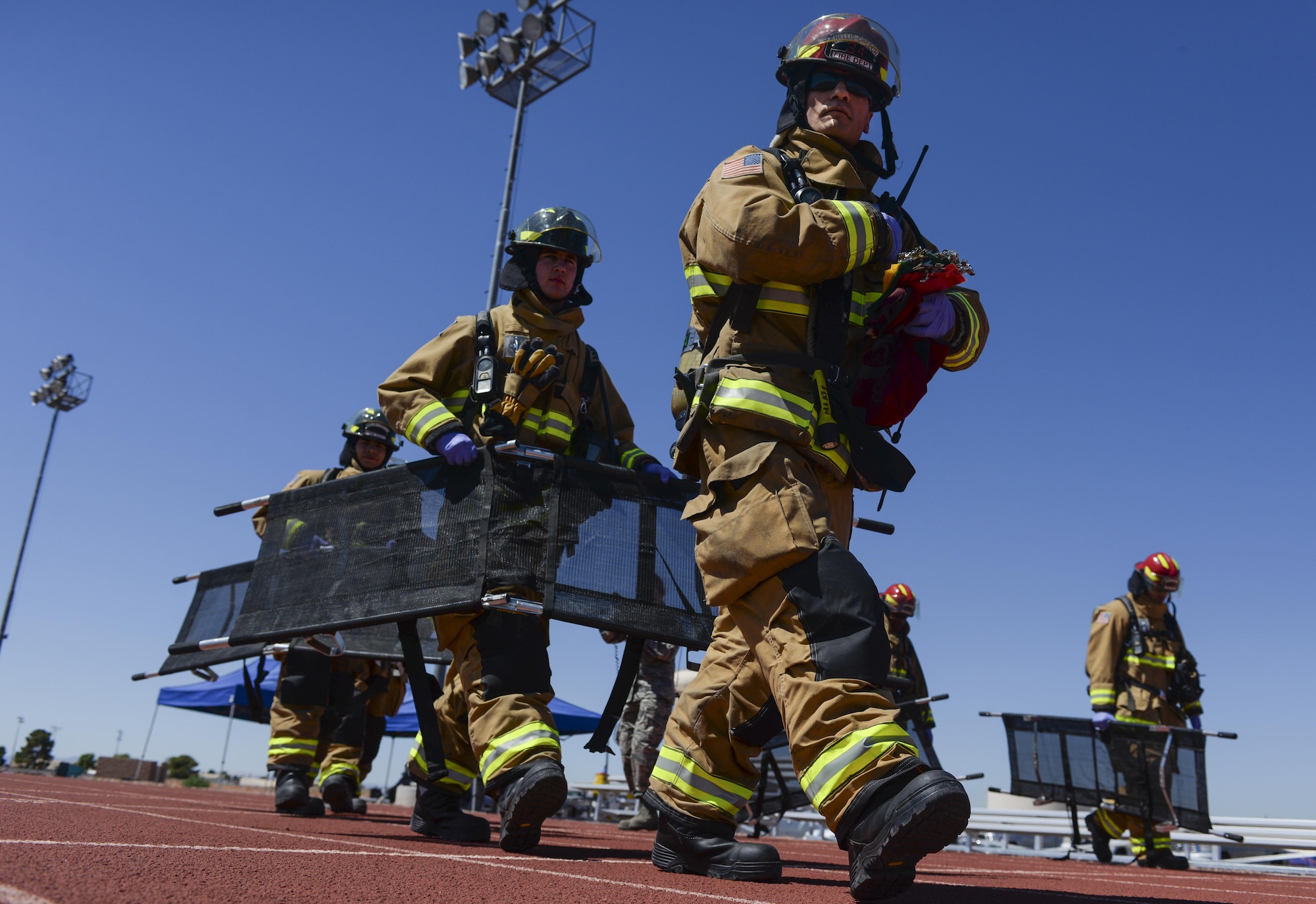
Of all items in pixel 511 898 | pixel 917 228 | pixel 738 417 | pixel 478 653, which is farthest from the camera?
pixel 478 653

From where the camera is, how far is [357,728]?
7.43 meters

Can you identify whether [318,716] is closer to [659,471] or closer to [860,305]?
[659,471]

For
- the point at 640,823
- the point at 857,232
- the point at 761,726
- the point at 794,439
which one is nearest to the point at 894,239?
the point at 857,232

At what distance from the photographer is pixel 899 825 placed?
230 centimetres

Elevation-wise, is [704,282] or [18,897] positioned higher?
[704,282]

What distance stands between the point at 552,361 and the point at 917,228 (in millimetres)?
1744

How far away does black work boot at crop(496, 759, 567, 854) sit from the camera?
11.7 ft

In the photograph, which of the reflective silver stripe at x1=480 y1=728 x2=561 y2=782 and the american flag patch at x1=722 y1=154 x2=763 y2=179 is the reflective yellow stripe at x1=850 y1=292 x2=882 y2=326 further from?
the reflective silver stripe at x1=480 y1=728 x2=561 y2=782

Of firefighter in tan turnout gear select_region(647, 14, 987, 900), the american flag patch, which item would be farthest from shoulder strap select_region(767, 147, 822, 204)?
the american flag patch

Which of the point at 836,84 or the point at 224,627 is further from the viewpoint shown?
the point at 224,627

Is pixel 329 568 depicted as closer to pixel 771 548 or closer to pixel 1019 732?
pixel 771 548

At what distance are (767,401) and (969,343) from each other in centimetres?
78

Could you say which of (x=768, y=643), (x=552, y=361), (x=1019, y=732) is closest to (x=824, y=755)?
(x=768, y=643)

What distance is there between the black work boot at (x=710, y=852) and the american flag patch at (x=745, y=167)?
1920 mm
